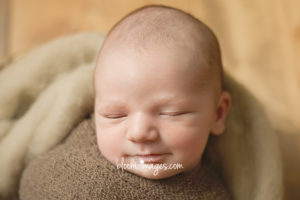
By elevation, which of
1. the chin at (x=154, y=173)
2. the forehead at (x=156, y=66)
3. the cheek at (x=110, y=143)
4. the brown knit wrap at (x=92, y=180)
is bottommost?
the brown knit wrap at (x=92, y=180)

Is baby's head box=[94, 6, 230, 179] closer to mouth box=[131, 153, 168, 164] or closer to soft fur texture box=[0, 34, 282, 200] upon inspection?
mouth box=[131, 153, 168, 164]

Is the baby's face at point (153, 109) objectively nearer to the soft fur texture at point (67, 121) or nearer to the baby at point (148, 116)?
the baby at point (148, 116)

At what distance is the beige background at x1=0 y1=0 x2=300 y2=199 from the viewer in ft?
4.21

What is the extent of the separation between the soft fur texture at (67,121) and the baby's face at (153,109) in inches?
8.7

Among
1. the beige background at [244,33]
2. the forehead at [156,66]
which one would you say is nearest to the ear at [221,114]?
the forehead at [156,66]

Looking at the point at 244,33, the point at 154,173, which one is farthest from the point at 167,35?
the point at 244,33

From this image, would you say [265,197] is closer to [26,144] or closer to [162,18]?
[162,18]

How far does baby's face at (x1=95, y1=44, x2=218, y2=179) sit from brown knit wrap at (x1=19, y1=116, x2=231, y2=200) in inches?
1.7

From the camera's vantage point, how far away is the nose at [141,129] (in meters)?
0.79

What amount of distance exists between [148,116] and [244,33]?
2.60 feet

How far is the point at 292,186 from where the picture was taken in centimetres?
121

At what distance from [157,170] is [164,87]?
0.21 m

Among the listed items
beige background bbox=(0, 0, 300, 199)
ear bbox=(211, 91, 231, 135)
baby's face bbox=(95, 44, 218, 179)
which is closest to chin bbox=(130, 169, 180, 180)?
baby's face bbox=(95, 44, 218, 179)

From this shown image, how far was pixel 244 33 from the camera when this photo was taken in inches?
55.6
